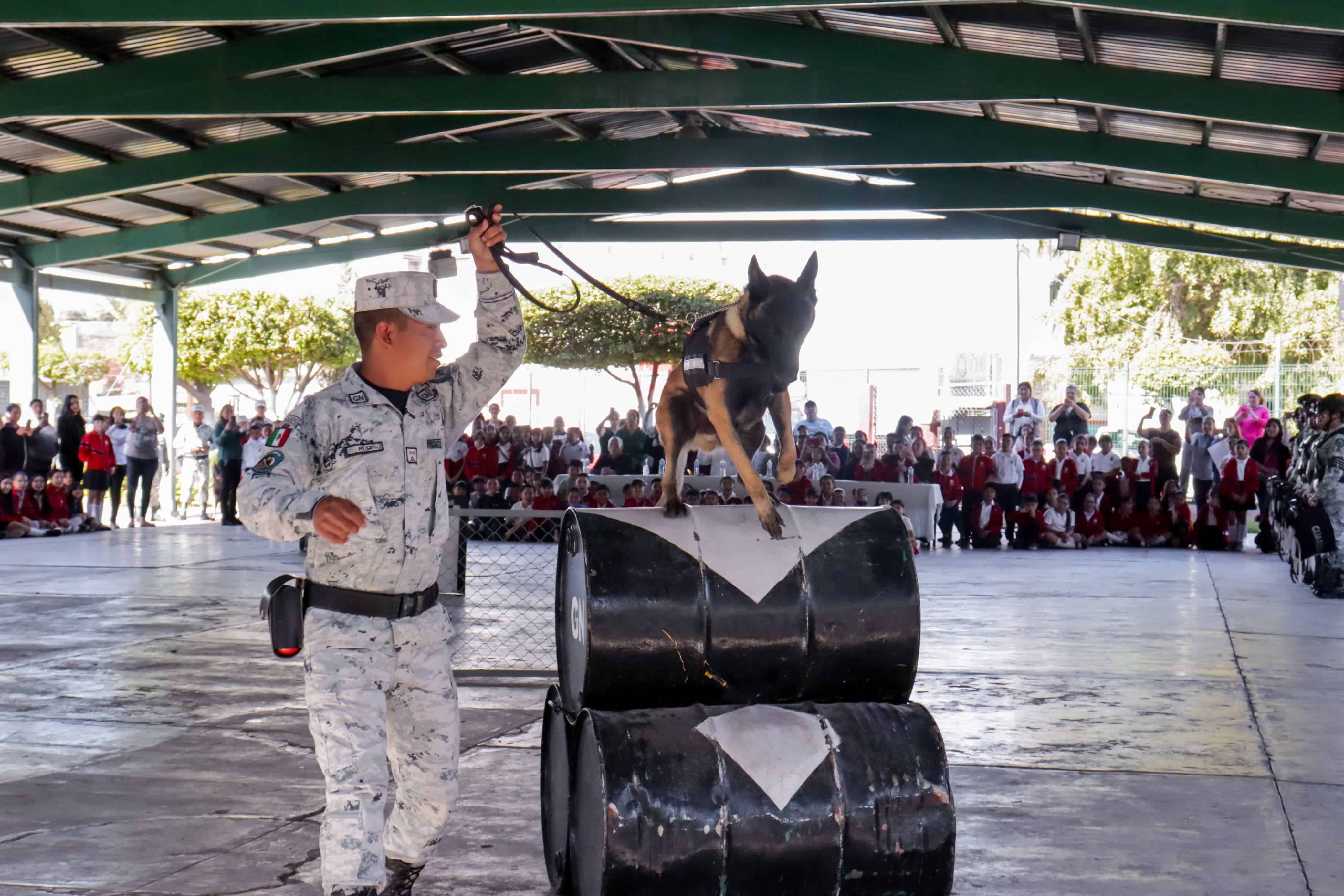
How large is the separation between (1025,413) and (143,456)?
41.4 feet

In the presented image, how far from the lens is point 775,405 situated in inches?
146

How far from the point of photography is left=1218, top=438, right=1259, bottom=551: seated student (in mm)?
15586

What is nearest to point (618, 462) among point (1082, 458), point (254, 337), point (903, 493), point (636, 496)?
point (636, 496)

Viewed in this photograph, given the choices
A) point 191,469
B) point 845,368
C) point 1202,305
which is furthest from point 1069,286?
point 191,469

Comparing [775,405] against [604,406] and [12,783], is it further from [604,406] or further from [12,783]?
[604,406]

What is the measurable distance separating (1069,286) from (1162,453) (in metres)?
15.7

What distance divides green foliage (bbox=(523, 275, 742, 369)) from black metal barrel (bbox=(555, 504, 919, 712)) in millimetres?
25890

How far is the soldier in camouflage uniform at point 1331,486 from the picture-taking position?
10328 mm

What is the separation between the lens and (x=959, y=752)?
5547 millimetres

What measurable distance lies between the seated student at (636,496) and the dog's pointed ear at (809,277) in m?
9.99

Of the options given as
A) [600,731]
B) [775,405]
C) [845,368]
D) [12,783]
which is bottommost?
[12,783]

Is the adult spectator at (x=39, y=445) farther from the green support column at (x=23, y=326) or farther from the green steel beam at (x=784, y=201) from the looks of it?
the green steel beam at (x=784, y=201)

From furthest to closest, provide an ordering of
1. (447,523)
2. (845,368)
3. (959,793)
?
(845,368) < (959,793) < (447,523)

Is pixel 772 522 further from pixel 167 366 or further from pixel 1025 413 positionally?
pixel 167 366
